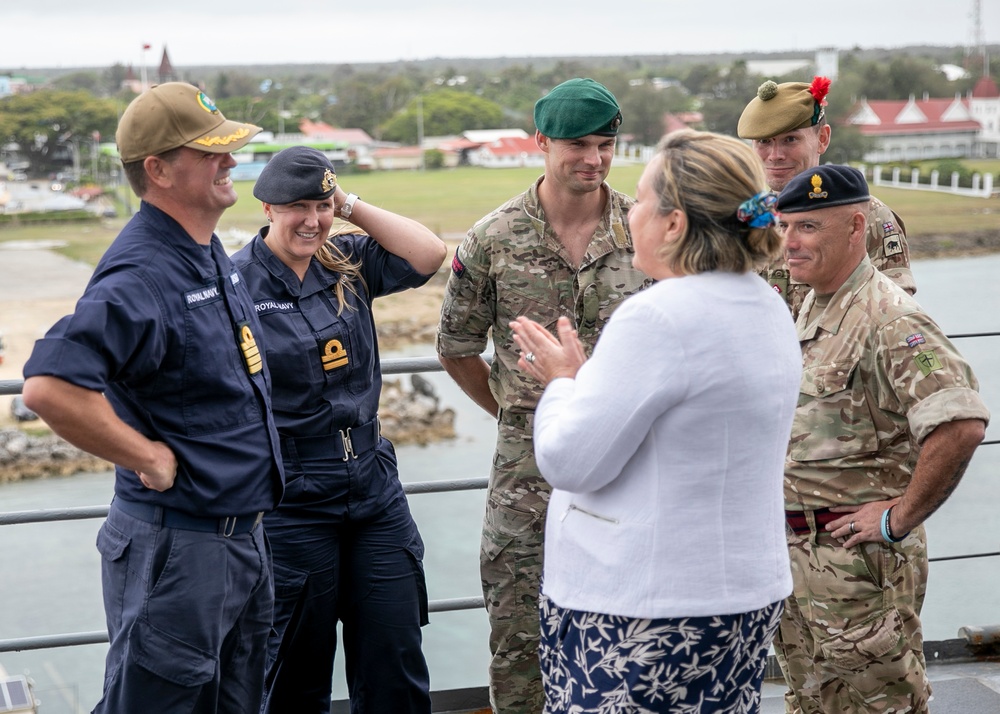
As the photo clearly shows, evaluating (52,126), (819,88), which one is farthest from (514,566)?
(52,126)

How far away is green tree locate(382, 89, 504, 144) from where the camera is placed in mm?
61562

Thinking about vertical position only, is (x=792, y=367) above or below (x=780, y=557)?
above

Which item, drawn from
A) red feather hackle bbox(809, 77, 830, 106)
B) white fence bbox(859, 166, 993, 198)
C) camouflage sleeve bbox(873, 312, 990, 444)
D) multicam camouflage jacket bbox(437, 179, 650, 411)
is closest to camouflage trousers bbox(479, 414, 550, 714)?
multicam camouflage jacket bbox(437, 179, 650, 411)

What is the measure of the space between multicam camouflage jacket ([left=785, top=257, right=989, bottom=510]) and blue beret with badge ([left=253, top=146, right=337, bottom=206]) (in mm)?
1074

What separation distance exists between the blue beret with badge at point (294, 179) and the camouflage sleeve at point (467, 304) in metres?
0.39

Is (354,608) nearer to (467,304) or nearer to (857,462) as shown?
(467,304)

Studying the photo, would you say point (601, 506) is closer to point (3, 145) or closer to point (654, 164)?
point (654, 164)

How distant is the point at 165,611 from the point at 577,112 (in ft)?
4.44

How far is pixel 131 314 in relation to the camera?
1.69m

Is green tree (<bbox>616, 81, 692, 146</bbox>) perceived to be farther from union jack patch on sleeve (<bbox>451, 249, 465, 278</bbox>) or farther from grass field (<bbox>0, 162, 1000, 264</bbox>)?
union jack patch on sleeve (<bbox>451, 249, 465, 278</bbox>)

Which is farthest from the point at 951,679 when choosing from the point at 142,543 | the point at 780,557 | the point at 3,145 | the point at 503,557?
the point at 3,145

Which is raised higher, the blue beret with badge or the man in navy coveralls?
the blue beret with badge

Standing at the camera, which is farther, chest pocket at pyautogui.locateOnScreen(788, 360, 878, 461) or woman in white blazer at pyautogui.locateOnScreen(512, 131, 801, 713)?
chest pocket at pyautogui.locateOnScreen(788, 360, 878, 461)

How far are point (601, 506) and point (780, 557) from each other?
29cm
